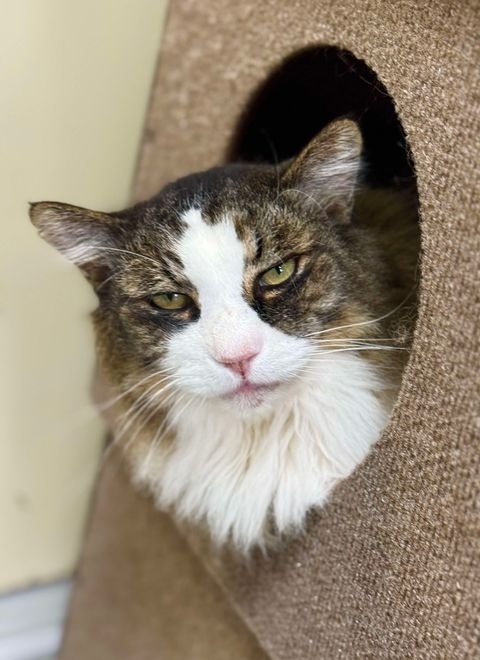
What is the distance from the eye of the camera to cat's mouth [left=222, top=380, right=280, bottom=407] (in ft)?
2.66

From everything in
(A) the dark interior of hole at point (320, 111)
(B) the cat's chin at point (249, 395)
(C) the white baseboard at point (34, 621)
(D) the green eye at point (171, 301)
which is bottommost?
(C) the white baseboard at point (34, 621)

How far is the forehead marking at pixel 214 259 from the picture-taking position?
803 mm

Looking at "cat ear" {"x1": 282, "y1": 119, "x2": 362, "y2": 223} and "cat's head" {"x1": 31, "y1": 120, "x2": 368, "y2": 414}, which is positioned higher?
"cat ear" {"x1": 282, "y1": 119, "x2": 362, "y2": 223}

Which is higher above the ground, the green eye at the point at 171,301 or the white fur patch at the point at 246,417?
the green eye at the point at 171,301

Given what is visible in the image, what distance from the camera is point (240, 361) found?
777 millimetres

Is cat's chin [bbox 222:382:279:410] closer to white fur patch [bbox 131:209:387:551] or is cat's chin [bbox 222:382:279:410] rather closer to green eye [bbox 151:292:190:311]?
white fur patch [bbox 131:209:387:551]

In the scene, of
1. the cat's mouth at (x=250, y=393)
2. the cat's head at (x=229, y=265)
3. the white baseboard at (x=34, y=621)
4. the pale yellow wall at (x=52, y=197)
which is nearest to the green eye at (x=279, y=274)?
the cat's head at (x=229, y=265)

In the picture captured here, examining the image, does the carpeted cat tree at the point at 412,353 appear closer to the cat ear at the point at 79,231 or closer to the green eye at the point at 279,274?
the green eye at the point at 279,274

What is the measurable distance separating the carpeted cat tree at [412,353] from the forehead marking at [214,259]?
19cm

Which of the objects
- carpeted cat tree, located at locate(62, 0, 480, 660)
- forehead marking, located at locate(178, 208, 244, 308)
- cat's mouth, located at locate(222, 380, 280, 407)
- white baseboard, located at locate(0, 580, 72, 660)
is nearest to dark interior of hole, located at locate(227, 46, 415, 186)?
carpeted cat tree, located at locate(62, 0, 480, 660)

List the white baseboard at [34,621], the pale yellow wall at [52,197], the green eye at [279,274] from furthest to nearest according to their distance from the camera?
the white baseboard at [34,621]
the pale yellow wall at [52,197]
the green eye at [279,274]

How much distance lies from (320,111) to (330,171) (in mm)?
322

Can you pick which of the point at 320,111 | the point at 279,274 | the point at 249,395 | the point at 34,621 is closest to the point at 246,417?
the point at 249,395

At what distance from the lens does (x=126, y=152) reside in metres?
1.31
